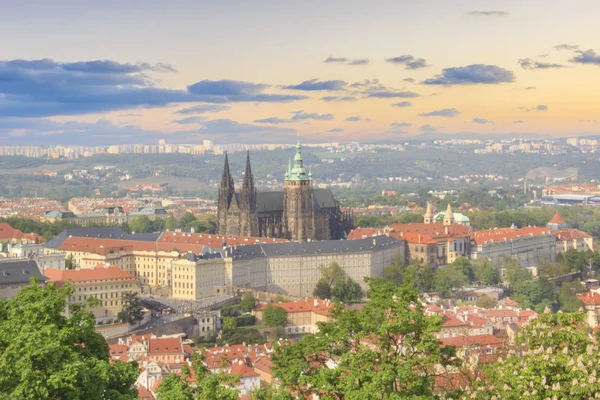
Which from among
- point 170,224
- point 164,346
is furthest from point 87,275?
point 170,224

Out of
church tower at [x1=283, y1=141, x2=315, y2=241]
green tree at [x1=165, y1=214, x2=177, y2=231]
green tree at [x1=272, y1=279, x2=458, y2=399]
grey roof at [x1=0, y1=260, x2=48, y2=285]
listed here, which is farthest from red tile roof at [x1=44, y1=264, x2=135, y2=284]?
green tree at [x1=165, y1=214, x2=177, y2=231]

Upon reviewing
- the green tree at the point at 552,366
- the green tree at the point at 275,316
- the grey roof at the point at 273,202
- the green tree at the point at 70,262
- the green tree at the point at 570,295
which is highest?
the green tree at the point at 552,366

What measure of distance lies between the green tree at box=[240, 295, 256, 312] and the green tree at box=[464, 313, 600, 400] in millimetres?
60342

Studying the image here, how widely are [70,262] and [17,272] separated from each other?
77.6ft

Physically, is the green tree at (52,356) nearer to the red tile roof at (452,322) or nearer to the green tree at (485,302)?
the red tile roof at (452,322)

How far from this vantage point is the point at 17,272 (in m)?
78.0

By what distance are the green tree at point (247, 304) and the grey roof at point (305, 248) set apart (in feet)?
36.8

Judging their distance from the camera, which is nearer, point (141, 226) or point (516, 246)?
point (516, 246)

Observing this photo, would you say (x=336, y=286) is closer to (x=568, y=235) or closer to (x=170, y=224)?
(x=568, y=235)

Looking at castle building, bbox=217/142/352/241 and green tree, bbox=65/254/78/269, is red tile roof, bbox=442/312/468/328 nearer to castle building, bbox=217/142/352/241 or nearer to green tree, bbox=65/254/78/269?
green tree, bbox=65/254/78/269

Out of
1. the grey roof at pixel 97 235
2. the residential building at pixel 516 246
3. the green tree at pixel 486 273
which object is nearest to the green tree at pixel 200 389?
the grey roof at pixel 97 235

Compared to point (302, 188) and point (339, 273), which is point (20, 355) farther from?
point (302, 188)

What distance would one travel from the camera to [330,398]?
2670cm

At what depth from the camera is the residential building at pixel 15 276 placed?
76.1 m
